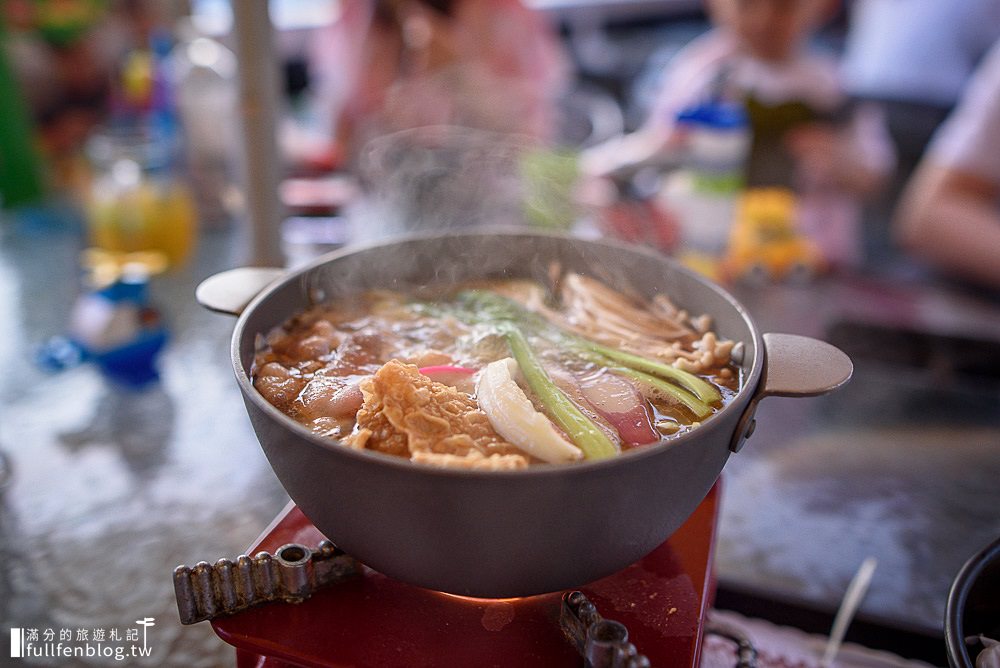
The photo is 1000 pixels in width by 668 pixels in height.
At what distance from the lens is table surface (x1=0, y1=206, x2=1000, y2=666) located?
130cm

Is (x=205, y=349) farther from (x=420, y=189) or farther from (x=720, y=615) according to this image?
(x=720, y=615)

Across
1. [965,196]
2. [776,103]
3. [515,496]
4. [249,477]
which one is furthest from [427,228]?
[965,196]

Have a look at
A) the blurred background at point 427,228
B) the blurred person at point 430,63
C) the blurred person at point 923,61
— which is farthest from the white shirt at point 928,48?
the blurred person at point 430,63

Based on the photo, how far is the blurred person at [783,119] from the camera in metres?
2.74

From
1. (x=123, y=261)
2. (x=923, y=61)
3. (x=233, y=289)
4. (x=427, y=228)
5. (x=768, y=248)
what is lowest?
(x=123, y=261)

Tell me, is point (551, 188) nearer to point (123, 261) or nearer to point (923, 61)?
point (123, 261)

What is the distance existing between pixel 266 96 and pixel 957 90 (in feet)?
15.3

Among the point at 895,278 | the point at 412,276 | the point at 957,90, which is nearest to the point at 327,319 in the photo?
the point at 412,276

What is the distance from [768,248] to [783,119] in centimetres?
71

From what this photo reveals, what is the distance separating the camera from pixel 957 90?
4641 millimetres

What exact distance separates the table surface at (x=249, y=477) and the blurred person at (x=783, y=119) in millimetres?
797

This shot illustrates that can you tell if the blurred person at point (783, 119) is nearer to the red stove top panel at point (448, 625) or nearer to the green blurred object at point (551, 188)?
the green blurred object at point (551, 188)

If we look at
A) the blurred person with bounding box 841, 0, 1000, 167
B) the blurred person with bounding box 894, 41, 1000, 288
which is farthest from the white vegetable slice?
the blurred person with bounding box 841, 0, 1000, 167

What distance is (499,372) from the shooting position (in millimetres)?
987
